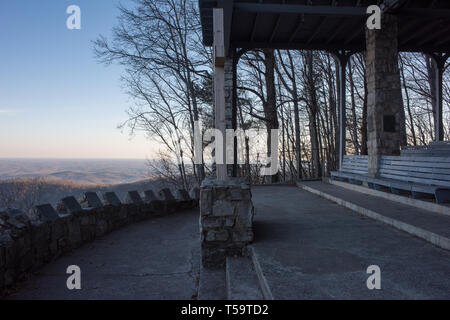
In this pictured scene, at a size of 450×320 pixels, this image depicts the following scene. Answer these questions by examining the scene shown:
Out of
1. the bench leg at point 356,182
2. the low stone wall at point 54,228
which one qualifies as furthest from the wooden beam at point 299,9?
the low stone wall at point 54,228

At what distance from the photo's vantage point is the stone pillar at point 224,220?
9.59 ft

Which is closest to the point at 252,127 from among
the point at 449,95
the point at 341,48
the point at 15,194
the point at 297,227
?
the point at 341,48

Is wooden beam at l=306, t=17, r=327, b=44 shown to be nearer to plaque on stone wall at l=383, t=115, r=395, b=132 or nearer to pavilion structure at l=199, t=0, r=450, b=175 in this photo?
pavilion structure at l=199, t=0, r=450, b=175

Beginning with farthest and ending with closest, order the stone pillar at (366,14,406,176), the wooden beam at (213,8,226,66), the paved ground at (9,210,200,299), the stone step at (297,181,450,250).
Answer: the stone pillar at (366,14,406,176), the wooden beam at (213,8,226,66), the stone step at (297,181,450,250), the paved ground at (9,210,200,299)

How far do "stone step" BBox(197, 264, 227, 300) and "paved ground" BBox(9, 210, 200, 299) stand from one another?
0.39 feet

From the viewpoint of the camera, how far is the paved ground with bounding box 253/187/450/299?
6.05ft

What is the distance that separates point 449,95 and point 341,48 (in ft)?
23.0

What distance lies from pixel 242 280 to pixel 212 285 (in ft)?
1.29

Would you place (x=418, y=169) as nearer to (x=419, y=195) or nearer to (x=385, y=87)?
(x=419, y=195)

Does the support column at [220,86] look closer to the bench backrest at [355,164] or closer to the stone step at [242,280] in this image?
the stone step at [242,280]

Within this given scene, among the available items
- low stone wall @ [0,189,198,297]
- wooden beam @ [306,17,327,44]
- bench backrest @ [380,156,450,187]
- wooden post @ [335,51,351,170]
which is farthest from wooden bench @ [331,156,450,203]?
low stone wall @ [0,189,198,297]

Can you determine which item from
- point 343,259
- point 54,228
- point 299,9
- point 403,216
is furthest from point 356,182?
point 54,228

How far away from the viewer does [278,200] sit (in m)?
5.57

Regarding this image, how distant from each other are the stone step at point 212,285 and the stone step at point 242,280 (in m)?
0.09
